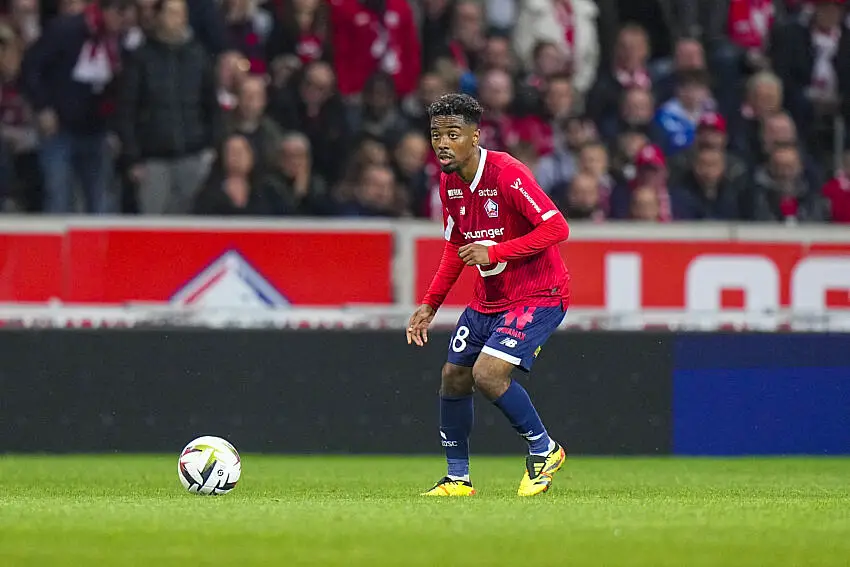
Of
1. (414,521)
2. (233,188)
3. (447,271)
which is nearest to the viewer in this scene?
(414,521)

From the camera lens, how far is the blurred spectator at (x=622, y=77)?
15508 mm

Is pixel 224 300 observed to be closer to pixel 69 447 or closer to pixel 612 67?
pixel 69 447

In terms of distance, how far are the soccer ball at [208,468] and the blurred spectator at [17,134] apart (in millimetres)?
5812

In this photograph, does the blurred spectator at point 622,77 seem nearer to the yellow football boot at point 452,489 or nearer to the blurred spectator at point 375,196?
the blurred spectator at point 375,196

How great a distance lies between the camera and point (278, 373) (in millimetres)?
13141

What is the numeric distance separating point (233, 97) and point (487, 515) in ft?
24.3

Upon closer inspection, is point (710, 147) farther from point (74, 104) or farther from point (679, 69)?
point (74, 104)

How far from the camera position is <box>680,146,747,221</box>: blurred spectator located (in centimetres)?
1484

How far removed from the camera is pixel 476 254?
8.76 metres

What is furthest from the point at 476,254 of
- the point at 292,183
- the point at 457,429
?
the point at 292,183

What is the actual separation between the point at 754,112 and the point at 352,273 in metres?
4.44

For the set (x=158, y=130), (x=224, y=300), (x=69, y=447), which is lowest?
(x=69, y=447)

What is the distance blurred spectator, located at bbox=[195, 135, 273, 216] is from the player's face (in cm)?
497

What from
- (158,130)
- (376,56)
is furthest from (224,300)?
(376,56)
